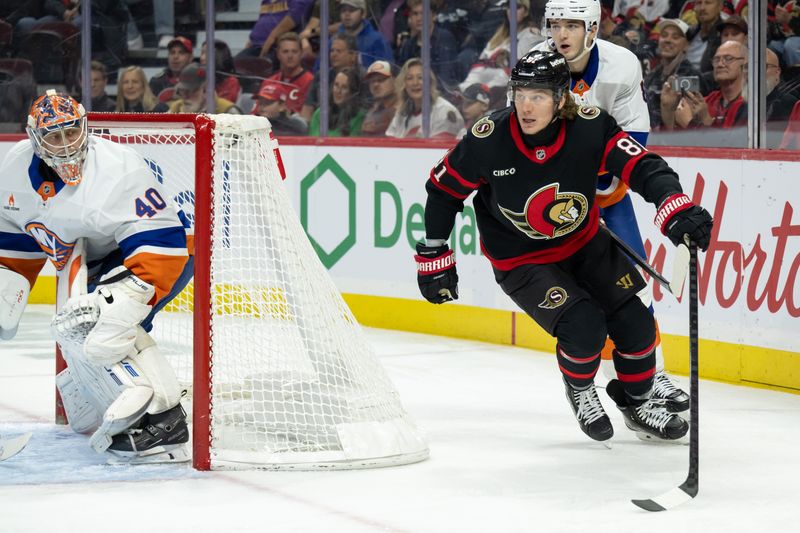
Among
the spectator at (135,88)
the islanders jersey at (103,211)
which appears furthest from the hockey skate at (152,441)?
the spectator at (135,88)

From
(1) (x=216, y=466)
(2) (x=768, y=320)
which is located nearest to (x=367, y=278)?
(2) (x=768, y=320)

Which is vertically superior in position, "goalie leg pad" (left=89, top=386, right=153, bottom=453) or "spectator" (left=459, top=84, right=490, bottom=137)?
"spectator" (left=459, top=84, right=490, bottom=137)

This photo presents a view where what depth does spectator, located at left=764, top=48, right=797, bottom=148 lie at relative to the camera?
199 inches

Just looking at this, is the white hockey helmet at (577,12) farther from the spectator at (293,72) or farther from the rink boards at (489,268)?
the spectator at (293,72)

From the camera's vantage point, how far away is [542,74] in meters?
3.54

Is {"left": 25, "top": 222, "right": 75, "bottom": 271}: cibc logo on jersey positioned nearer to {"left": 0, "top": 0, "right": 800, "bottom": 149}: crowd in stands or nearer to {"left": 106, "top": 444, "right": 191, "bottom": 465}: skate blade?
{"left": 106, "top": 444, "right": 191, "bottom": 465}: skate blade

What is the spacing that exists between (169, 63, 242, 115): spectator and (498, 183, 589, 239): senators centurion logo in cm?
415

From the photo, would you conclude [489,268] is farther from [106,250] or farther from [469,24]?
[106,250]

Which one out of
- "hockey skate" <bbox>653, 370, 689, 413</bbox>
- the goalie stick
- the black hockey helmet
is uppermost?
the black hockey helmet

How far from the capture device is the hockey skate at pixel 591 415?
3766 mm

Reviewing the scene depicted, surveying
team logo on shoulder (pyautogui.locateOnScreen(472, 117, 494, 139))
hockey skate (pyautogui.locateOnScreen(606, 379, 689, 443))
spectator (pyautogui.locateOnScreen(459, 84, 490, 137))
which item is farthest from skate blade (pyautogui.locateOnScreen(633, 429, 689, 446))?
spectator (pyautogui.locateOnScreen(459, 84, 490, 137))

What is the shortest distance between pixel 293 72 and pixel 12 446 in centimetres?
394

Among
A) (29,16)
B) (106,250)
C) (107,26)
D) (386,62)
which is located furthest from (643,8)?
(29,16)

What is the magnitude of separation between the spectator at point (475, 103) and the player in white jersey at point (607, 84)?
2.29m
